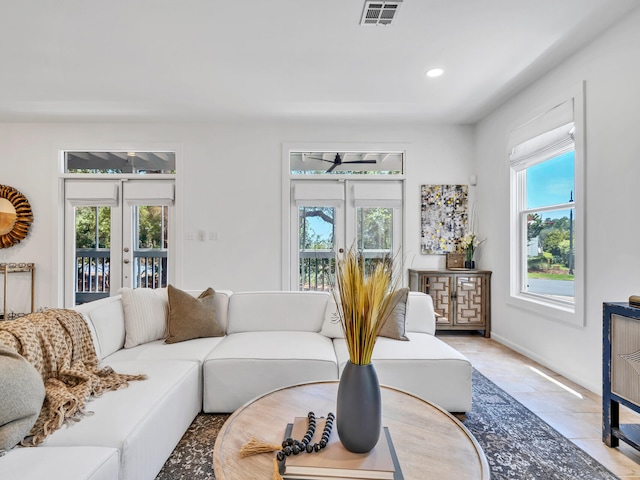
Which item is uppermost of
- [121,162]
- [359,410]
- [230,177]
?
[121,162]

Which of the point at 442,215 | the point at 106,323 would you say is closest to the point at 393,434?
the point at 106,323

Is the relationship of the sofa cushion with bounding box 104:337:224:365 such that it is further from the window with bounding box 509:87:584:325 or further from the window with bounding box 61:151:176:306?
the window with bounding box 509:87:584:325

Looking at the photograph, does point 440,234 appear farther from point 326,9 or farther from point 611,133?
point 326,9

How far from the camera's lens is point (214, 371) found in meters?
2.13

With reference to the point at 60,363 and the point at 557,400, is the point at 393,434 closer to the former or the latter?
the point at 60,363

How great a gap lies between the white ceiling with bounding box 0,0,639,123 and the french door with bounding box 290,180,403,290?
3.08 ft

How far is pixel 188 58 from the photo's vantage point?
2.89 metres

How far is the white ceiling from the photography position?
2291 millimetres

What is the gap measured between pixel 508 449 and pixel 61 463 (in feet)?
6.53

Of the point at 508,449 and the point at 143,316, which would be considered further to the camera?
the point at 143,316

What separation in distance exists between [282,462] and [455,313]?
3531 millimetres

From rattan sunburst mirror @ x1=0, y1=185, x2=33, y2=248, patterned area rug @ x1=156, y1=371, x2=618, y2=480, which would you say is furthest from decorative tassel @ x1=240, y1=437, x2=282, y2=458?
rattan sunburst mirror @ x1=0, y1=185, x2=33, y2=248

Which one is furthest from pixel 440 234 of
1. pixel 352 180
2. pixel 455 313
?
pixel 352 180

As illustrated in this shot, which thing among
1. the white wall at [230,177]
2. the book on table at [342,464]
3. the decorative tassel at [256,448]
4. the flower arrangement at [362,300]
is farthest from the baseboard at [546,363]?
the decorative tassel at [256,448]
